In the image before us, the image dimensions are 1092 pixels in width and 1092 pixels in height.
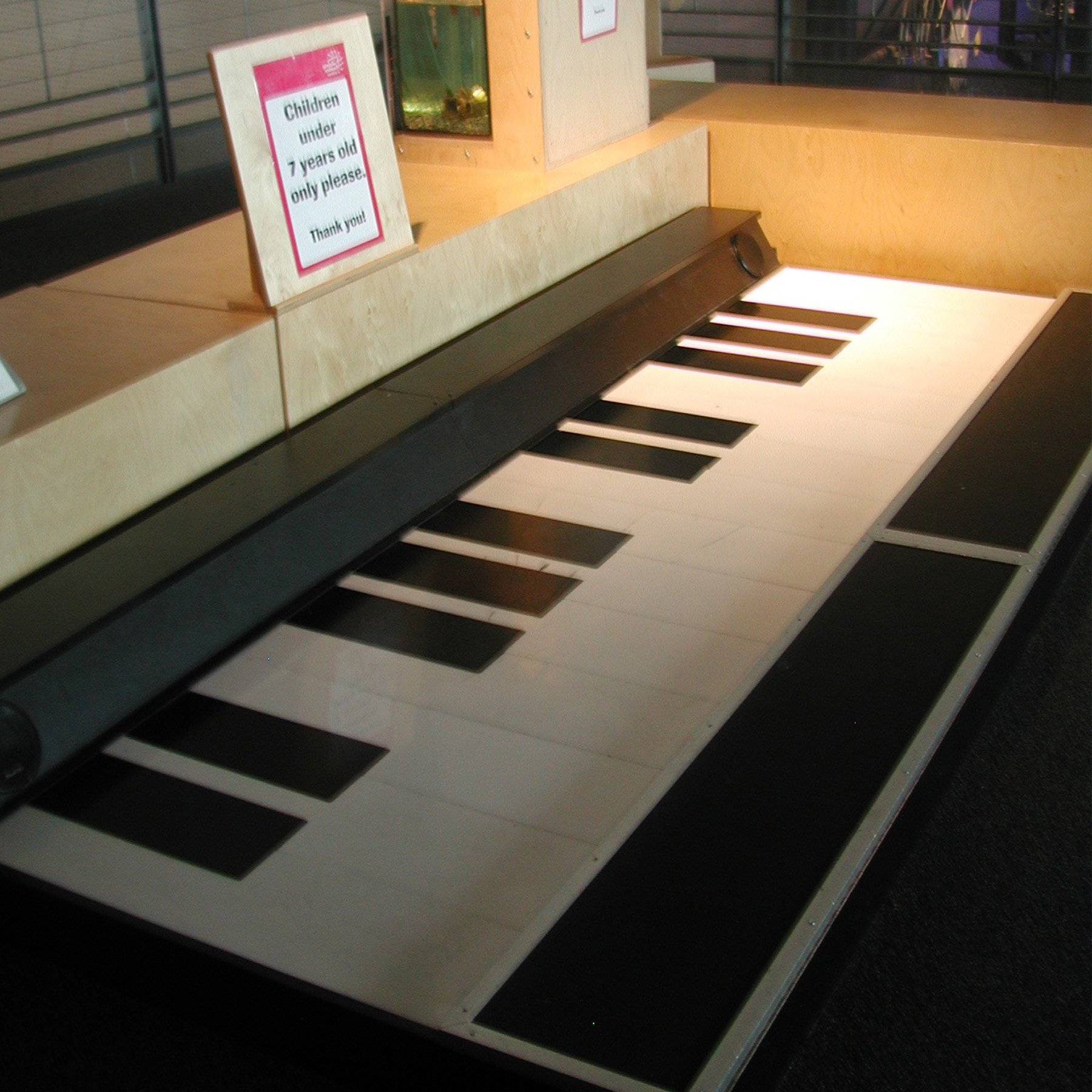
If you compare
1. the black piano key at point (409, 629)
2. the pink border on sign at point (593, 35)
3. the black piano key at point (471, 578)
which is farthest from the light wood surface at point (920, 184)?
the black piano key at point (409, 629)

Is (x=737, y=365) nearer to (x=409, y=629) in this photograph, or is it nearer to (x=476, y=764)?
(x=409, y=629)

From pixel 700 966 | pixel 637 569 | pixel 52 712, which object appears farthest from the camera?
pixel 637 569

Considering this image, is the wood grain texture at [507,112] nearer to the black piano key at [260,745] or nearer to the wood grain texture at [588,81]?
the wood grain texture at [588,81]

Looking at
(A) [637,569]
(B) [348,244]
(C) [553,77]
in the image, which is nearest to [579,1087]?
(A) [637,569]

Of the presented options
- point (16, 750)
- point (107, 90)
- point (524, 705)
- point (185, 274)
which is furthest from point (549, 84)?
point (107, 90)

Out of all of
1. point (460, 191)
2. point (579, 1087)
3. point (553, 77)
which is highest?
point (553, 77)

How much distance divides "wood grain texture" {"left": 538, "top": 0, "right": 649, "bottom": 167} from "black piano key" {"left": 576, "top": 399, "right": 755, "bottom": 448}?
1.95 ft

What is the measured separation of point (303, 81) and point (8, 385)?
60cm

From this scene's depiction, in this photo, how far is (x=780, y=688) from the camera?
1506 millimetres

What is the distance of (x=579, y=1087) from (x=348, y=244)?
1.34 m

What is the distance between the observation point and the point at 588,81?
2.76 meters

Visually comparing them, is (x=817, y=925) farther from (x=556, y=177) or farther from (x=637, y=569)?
(x=556, y=177)

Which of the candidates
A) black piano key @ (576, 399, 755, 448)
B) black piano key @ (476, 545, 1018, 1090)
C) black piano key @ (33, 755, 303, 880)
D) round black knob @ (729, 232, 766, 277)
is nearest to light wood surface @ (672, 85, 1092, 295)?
round black knob @ (729, 232, 766, 277)

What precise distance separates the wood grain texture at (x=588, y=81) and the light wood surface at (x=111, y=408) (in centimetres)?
100
